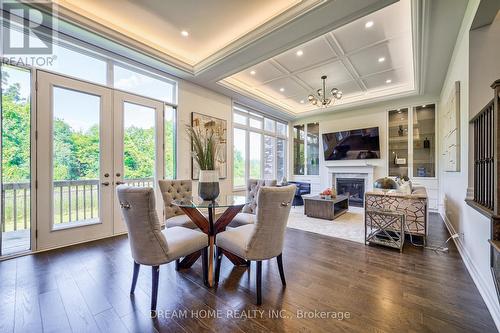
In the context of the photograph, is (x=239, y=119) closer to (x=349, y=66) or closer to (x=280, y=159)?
(x=280, y=159)

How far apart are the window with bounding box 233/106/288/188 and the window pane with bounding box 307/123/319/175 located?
83 centimetres

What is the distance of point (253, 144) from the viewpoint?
21.0 ft

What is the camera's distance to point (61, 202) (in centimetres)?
306

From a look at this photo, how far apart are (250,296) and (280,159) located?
19.5ft

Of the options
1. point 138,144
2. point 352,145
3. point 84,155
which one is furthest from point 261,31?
point 352,145

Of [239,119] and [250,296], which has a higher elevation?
[239,119]

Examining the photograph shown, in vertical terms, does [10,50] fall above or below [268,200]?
above

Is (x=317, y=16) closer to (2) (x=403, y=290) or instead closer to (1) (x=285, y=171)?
(2) (x=403, y=290)

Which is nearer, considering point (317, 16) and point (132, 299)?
point (132, 299)

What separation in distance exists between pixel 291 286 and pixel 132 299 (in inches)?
57.2

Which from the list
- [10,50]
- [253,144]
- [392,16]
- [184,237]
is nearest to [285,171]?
[253,144]

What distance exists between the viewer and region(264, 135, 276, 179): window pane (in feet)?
22.6

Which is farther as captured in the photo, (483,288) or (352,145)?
(352,145)

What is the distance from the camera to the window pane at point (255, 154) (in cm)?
632
